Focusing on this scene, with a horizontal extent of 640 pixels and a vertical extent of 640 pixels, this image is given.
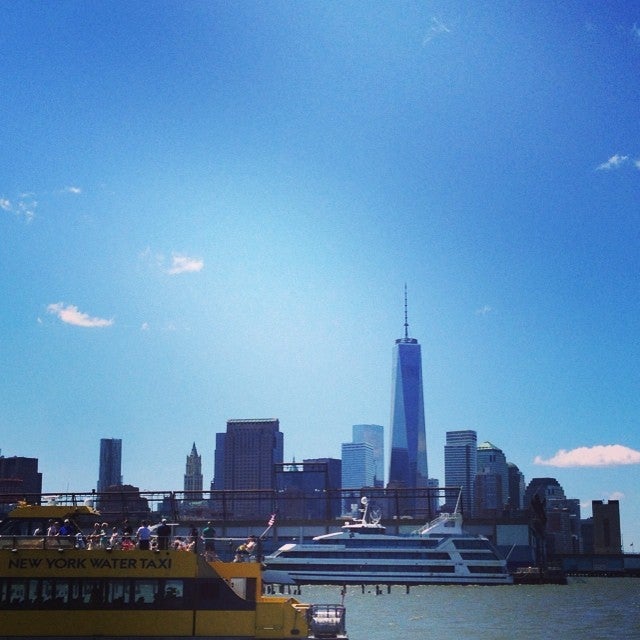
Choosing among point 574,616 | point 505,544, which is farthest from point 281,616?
point 505,544

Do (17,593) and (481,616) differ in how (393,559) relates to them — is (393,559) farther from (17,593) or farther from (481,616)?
(17,593)

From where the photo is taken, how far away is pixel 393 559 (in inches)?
3570

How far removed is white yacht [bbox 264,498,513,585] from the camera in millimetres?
90500

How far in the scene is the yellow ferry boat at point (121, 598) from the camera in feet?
76.4

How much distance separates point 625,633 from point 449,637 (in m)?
9.74

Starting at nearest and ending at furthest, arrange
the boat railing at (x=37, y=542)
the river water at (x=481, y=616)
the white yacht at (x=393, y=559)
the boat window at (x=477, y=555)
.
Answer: the boat railing at (x=37, y=542) < the river water at (x=481, y=616) < the white yacht at (x=393, y=559) < the boat window at (x=477, y=555)

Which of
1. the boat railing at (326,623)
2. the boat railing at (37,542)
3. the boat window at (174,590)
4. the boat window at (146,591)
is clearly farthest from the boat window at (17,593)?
the boat railing at (326,623)

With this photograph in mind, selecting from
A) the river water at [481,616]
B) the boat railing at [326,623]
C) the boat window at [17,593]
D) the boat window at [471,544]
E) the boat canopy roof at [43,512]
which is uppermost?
the boat canopy roof at [43,512]

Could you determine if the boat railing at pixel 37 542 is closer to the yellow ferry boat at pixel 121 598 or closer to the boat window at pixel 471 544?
the yellow ferry boat at pixel 121 598

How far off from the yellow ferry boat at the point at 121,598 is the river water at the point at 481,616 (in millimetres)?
19617

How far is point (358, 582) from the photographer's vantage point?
298ft

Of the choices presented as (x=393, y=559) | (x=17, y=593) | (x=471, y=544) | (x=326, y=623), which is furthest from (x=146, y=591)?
(x=471, y=544)

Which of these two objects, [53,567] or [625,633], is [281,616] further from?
[625,633]

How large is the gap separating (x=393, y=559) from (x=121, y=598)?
232ft
